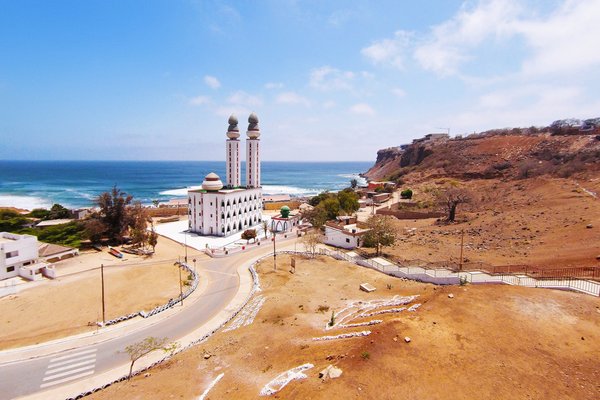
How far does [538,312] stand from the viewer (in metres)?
17.7

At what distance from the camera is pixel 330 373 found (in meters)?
13.3

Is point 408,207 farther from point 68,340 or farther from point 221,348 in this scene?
point 68,340

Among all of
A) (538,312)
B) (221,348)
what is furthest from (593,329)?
(221,348)

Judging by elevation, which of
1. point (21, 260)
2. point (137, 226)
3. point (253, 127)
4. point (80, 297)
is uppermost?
point (253, 127)

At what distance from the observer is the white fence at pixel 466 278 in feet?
68.5

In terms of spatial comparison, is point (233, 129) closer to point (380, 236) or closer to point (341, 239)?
point (341, 239)

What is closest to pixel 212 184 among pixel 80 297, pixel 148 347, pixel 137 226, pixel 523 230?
pixel 137 226

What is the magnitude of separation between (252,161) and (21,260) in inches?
1287

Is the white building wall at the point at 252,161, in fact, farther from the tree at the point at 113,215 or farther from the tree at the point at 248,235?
the tree at the point at 113,215

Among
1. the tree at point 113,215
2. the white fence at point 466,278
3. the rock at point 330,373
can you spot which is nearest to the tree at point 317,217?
the white fence at point 466,278

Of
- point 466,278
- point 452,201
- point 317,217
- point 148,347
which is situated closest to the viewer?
point 148,347

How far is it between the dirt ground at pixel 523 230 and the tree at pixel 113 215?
111ft

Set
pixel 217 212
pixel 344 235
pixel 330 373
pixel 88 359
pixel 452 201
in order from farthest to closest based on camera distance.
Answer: pixel 452 201, pixel 217 212, pixel 344 235, pixel 88 359, pixel 330 373

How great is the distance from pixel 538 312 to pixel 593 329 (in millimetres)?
2224
